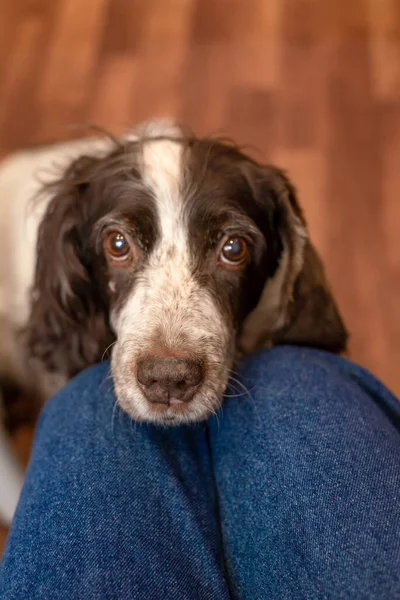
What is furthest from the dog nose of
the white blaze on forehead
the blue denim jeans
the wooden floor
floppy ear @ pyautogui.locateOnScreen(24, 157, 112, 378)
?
the wooden floor

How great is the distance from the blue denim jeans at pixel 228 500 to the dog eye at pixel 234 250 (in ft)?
0.99

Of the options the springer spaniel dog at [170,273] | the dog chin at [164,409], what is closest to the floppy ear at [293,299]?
the springer spaniel dog at [170,273]

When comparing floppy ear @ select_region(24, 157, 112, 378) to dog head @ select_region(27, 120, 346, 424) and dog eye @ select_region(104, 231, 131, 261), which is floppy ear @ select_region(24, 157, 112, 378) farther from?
dog eye @ select_region(104, 231, 131, 261)

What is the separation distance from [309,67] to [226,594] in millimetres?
2921

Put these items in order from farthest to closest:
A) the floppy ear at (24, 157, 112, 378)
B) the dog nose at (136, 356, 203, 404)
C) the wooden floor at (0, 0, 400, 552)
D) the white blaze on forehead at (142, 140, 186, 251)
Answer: the wooden floor at (0, 0, 400, 552)
the floppy ear at (24, 157, 112, 378)
the white blaze on forehead at (142, 140, 186, 251)
the dog nose at (136, 356, 203, 404)

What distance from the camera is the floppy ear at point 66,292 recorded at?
1659 millimetres

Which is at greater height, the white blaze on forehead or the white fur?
the white blaze on forehead

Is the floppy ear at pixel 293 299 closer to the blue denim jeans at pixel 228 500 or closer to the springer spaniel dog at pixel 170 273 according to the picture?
the springer spaniel dog at pixel 170 273

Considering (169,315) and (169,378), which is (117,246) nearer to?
(169,315)

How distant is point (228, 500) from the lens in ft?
4.28

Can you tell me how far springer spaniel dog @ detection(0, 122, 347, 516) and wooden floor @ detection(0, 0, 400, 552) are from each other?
83cm

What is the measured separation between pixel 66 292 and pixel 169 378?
542 mm

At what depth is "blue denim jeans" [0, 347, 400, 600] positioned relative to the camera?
1081 millimetres

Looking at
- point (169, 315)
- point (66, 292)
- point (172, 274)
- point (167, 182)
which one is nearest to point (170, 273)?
point (172, 274)
